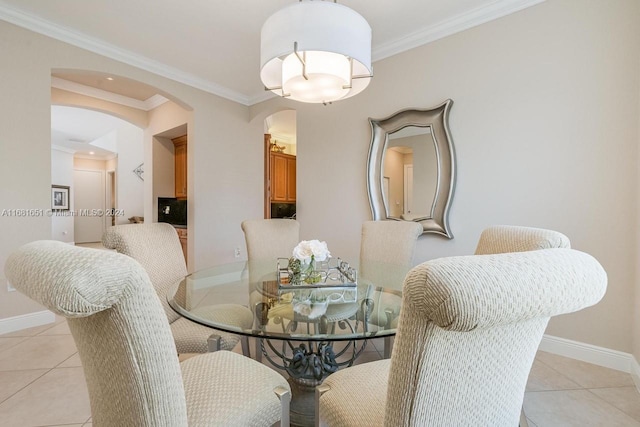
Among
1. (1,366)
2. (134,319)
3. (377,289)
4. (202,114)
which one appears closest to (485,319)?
(134,319)

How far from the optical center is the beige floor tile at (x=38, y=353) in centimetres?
199

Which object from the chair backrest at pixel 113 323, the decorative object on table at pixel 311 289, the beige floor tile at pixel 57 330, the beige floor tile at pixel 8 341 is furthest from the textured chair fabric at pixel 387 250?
the beige floor tile at pixel 8 341

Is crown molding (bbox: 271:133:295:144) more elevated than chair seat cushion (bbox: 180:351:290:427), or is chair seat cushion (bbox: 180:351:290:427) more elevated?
crown molding (bbox: 271:133:295:144)

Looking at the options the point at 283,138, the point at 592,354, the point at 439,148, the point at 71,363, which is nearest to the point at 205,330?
the point at 71,363

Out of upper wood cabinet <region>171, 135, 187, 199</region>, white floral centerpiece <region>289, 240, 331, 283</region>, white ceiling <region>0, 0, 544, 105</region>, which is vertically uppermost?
white ceiling <region>0, 0, 544, 105</region>

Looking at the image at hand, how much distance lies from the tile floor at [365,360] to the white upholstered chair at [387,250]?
608 millimetres

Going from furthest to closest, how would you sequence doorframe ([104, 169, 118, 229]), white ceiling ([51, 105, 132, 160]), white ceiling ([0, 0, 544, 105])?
doorframe ([104, 169, 118, 229]), white ceiling ([51, 105, 132, 160]), white ceiling ([0, 0, 544, 105])

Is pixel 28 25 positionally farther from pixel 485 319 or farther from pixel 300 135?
pixel 485 319

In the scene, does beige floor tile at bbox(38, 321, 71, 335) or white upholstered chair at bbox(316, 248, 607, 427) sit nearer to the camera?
white upholstered chair at bbox(316, 248, 607, 427)

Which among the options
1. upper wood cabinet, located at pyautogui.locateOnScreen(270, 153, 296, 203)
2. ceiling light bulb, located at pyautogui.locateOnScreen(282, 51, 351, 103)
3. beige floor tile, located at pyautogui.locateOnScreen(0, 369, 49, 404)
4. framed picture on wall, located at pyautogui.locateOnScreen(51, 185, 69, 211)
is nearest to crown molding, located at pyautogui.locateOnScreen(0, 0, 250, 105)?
upper wood cabinet, located at pyautogui.locateOnScreen(270, 153, 296, 203)

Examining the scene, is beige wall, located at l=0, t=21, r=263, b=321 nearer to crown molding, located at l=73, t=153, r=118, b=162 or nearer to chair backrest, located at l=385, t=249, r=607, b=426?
chair backrest, located at l=385, t=249, r=607, b=426

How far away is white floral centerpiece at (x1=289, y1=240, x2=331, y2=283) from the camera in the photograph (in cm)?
158

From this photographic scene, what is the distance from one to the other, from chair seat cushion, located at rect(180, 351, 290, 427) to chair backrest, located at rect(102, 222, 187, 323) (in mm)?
770

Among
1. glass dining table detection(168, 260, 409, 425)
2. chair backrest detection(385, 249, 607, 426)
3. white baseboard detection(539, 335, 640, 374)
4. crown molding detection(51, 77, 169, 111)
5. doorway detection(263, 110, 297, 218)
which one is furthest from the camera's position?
doorway detection(263, 110, 297, 218)
